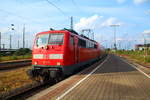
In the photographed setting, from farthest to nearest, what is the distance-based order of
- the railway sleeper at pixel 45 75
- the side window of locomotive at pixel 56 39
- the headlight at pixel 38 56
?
the side window of locomotive at pixel 56 39
the headlight at pixel 38 56
the railway sleeper at pixel 45 75

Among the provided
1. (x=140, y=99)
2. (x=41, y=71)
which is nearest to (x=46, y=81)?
(x=41, y=71)

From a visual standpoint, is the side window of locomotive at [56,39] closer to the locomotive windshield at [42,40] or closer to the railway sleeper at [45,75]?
the locomotive windshield at [42,40]

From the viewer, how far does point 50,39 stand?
13867 mm

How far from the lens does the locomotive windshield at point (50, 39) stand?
44.8ft

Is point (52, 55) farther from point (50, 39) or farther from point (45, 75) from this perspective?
point (45, 75)

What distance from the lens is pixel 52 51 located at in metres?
13.3

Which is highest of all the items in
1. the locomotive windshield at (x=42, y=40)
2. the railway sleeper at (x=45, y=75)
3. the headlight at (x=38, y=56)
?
the locomotive windshield at (x=42, y=40)

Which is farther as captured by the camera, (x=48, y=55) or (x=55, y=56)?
(x=48, y=55)

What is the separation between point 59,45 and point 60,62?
1149 mm

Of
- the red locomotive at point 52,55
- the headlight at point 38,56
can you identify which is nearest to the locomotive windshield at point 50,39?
the red locomotive at point 52,55

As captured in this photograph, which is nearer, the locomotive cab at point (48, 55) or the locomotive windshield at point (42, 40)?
the locomotive cab at point (48, 55)

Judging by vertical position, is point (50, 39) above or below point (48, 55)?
above

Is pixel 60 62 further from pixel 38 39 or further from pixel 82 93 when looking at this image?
pixel 82 93

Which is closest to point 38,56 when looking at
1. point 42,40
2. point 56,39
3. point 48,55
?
point 48,55
